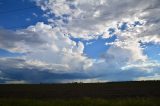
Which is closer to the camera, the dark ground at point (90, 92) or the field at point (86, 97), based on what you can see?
the field at point (86, 97)

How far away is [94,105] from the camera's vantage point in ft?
88.5

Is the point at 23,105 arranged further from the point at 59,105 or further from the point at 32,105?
the point at 59,105

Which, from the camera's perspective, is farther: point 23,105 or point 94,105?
point 23,105

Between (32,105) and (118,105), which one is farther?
(32,105)

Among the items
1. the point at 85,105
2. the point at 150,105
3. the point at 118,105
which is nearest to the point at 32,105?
the point at 85,105

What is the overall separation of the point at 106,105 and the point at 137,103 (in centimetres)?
263

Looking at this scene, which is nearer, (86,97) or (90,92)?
(86,97)

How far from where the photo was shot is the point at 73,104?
93.8 feet

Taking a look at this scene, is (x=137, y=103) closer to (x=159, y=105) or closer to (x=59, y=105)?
(x=159, y=105)

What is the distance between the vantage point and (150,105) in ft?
87.1

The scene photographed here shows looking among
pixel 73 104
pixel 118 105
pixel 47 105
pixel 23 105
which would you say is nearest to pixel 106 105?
pixel 118 105

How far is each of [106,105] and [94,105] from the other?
4.03ft

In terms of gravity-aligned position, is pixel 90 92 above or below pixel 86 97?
above

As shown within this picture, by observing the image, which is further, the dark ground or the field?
the dark ground
